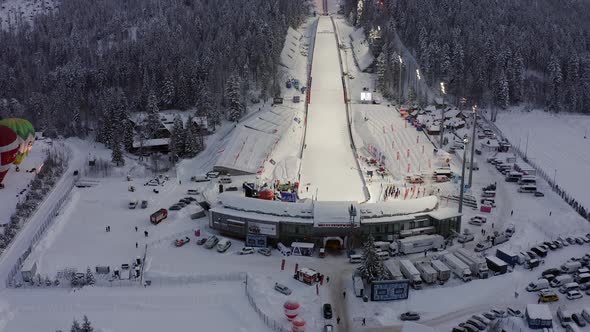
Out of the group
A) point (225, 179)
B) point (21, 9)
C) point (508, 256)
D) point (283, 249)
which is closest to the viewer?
point (508, 256)

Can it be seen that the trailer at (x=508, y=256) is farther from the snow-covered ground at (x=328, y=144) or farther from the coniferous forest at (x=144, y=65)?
the coniferous forest at (x=144, y=65)

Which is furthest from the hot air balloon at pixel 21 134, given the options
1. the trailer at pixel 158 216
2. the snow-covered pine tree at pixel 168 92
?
the snow-covered pine tree at pixel 168 92

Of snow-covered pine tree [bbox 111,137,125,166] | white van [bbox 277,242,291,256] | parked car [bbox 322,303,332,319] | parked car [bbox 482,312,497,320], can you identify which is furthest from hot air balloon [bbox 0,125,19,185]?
parked car [bbox 482,312,497,320]

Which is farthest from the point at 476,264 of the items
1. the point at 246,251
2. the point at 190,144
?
the point at 190,144

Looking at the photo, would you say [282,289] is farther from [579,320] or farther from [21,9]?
[21,9]

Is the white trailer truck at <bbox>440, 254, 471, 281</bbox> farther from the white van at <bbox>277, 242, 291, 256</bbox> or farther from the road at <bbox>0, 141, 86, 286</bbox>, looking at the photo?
the road at <bbox>0, 141, 86, 286</bbox>

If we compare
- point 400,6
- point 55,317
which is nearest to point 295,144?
point 55,317

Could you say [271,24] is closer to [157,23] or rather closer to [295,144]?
[157,23]
